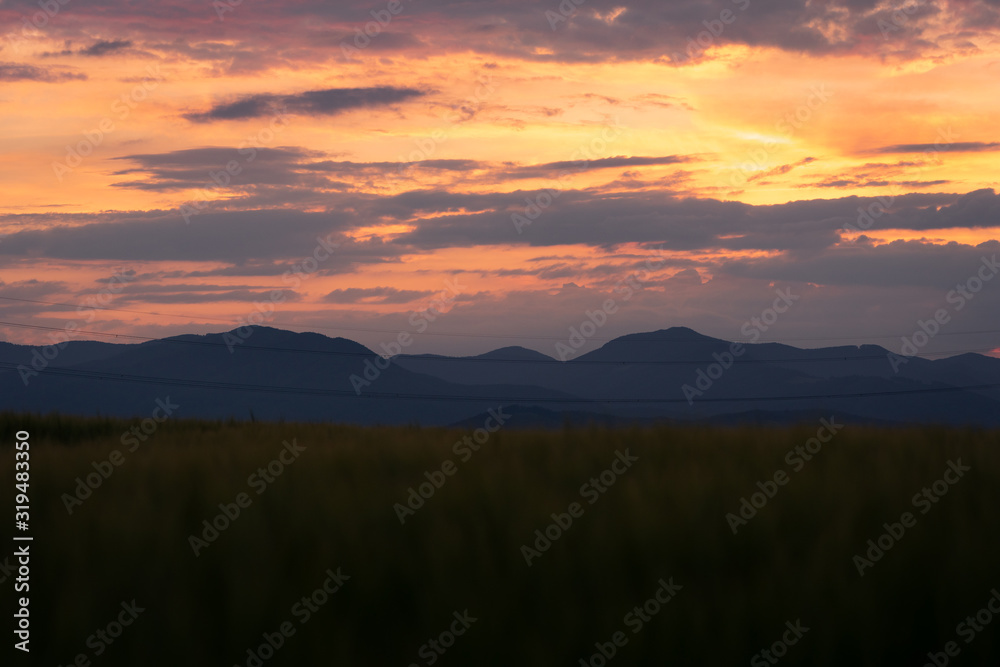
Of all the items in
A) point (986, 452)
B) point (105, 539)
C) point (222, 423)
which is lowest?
point (222, 423)

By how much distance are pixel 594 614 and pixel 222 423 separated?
1975cm

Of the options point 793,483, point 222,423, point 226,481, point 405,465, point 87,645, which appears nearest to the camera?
point 87,645

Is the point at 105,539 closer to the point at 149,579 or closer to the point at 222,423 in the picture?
the point at 149,579

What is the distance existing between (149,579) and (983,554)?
212 inches

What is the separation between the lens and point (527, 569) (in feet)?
16.8

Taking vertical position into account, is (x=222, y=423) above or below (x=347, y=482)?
below

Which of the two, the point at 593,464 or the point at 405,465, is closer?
the point at 593,464

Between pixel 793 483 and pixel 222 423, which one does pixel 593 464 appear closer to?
pixel 793 483

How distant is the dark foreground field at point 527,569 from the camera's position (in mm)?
4371

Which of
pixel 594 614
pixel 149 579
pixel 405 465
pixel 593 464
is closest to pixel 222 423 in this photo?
pixel 405 465

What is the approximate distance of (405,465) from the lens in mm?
8828

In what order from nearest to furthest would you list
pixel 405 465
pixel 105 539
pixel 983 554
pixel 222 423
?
pixel 983 554 → pixel 105 539 → pixel 405 465 → pixel 222 423

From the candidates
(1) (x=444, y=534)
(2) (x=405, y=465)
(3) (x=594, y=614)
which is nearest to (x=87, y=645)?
(1) (x=444, y=534)

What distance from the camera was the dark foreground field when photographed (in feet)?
14.3
